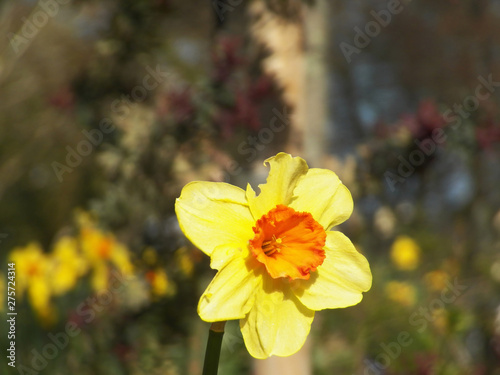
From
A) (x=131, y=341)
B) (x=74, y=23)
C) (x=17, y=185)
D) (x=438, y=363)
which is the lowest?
(x=438, y=363)

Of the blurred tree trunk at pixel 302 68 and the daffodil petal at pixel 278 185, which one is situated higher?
the blurred tree trunk at pixel 302 68

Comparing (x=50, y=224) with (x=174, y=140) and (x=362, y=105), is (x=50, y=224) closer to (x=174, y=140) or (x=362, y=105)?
(x=174, y=140)

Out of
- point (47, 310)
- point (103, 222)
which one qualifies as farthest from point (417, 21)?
point (47, 310)

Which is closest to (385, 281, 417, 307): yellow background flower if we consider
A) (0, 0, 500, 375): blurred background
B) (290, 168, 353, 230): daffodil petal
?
(0, 0, 500, 375): blurred background

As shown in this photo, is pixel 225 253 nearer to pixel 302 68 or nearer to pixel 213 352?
pixel 213 352

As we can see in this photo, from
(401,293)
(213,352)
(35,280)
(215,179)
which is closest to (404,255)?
(401,293)

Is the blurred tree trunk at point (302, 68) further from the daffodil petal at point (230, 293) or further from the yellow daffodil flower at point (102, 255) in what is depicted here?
the daffodil petal at point (230, 293)

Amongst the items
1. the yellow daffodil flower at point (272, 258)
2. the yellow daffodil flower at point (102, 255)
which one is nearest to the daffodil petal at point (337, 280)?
the yellow daffodil flower at point (272, 258)
